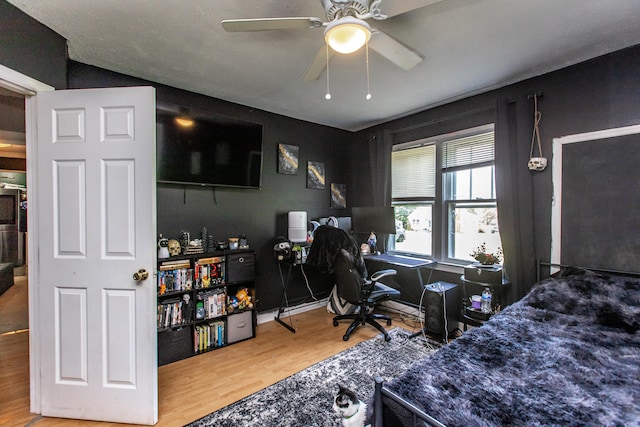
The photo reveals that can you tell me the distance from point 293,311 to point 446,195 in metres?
2.46

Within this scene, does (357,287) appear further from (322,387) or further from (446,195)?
(446,195)

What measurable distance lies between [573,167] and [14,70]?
13.4 ft

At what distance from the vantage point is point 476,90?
9.36ft

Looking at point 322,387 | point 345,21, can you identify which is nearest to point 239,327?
point 322,387

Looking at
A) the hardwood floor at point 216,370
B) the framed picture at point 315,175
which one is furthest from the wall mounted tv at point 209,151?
the hardwood floor at point 216,370

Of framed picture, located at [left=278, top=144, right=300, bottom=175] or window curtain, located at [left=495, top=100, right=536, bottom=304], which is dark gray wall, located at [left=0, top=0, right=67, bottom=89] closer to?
framed picture, located at [left=278, top=144, right=300, bottom=175]

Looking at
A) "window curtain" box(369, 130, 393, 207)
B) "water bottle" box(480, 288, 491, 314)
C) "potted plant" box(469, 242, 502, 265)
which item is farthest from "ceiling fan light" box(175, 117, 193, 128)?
"water bottle" box(480, 288, 491, 314)

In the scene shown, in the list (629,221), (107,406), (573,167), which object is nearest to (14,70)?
(107,406)

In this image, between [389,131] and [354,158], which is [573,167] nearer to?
[389,131]

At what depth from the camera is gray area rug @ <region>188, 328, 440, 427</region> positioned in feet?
5.84

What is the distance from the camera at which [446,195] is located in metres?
3.35

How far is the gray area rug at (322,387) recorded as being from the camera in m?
1.78

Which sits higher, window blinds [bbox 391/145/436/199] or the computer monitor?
window blinds [bbox 391/145/436/199]

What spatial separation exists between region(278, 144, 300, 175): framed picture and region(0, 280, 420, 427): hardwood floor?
1.94 m
